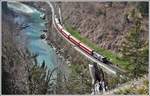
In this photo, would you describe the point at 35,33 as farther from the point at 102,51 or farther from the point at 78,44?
the point at 102,51

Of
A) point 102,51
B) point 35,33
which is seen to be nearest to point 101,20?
point 102,51

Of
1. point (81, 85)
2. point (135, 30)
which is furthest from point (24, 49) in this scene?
point (135, 30)

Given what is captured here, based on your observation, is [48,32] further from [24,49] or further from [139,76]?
[139,76]

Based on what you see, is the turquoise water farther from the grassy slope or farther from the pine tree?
the pine tree

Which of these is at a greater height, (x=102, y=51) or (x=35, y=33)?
(x=35, y=33)

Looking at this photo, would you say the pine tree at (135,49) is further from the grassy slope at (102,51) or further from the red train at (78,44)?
the red train at (78,44)

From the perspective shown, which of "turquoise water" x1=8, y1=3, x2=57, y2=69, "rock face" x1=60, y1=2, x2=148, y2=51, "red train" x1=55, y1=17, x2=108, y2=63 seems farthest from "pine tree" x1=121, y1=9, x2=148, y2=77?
"turquoise water" x1=8, y1=3, x2=57, y2=69
